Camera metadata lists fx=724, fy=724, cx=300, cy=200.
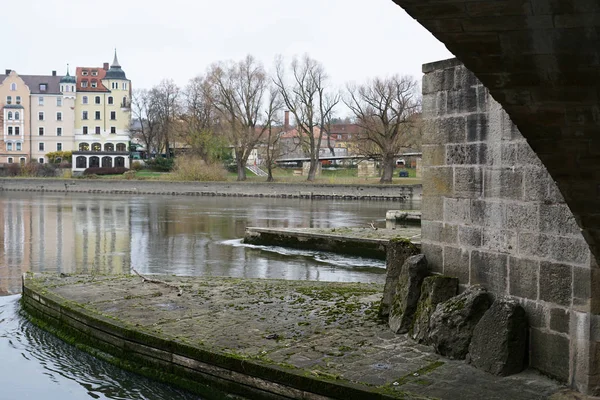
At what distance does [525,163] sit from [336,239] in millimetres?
13309

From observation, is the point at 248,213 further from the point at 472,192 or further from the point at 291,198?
the point at 472,192

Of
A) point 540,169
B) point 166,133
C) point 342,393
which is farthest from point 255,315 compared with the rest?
point 166,133

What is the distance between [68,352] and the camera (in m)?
9.59

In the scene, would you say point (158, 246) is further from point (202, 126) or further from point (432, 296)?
point (202, 126)

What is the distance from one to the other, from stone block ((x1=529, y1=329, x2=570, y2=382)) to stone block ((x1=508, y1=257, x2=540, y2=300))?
37 centimetres

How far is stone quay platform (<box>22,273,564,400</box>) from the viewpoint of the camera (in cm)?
684

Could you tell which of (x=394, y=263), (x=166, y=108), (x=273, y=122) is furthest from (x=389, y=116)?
(x=394, y=263)

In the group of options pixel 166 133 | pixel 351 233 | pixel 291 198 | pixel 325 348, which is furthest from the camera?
pixel 166 133

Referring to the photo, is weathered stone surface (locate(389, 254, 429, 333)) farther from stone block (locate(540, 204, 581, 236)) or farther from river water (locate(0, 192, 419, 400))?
river water (locate(0, 192, 419, 400))

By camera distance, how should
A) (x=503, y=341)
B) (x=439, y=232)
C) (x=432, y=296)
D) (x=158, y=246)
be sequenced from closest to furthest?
1. (x=503, y=341)
2. (x=432, y=296)
3. (x=439, y=232)
4. (x=158, y=246)

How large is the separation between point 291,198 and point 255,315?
161ft

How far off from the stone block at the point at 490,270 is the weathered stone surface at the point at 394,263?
47.0 inches

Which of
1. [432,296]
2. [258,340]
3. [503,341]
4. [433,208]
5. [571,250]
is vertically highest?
[433,208]

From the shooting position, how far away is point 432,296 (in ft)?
26.6
